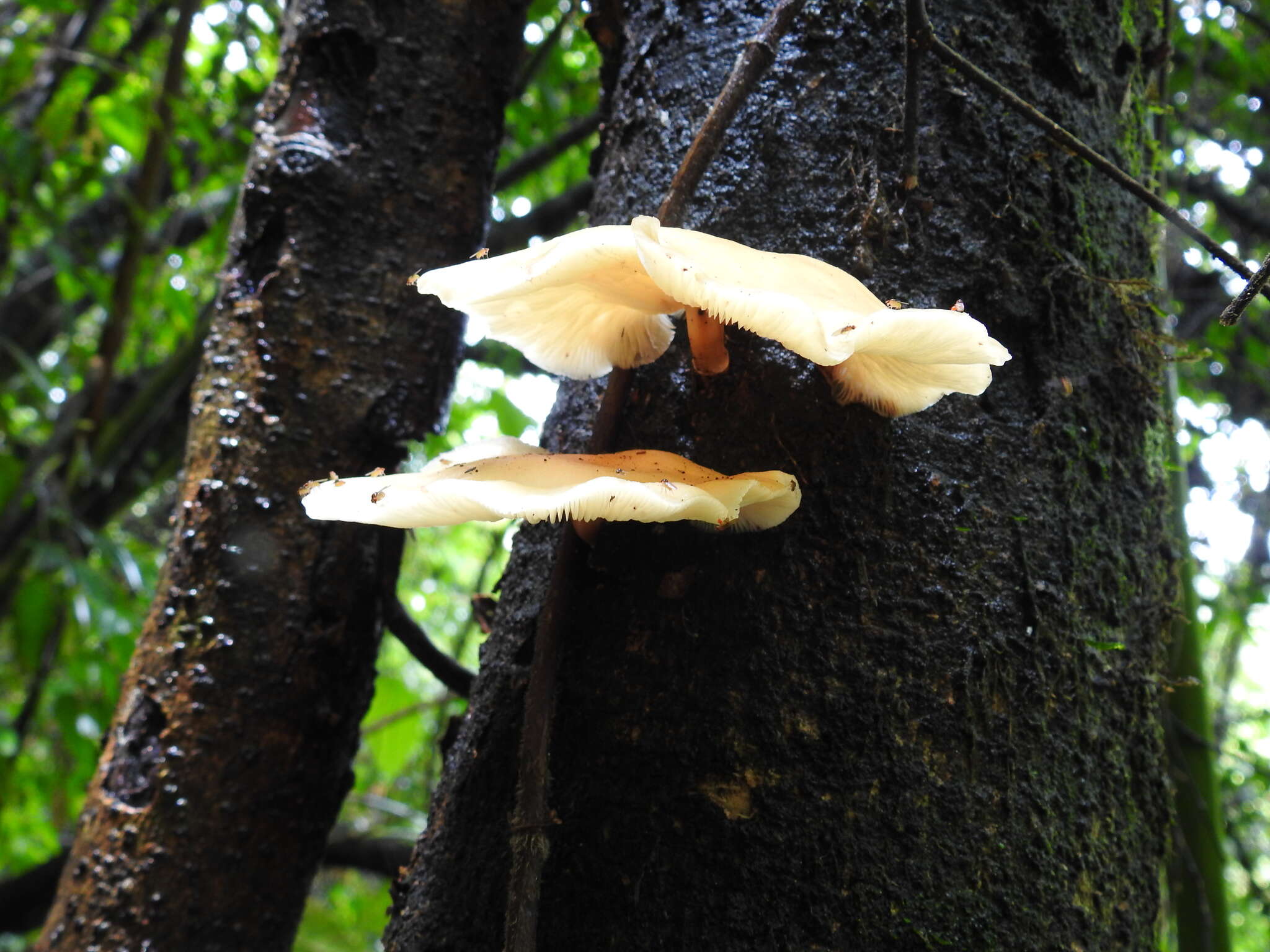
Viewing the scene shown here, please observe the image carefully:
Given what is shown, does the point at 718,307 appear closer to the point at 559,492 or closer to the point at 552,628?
the point at 559,492

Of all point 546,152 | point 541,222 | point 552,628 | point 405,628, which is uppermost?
point 546,152

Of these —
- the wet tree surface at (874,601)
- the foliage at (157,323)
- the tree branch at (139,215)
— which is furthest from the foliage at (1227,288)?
the tree branch at (139,215)

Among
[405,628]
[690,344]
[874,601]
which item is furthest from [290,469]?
[874,601]

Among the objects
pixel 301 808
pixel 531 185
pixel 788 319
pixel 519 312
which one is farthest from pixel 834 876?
pixel 531 185

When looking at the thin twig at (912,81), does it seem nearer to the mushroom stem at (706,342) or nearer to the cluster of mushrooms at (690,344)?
the cluster of mushrooms at (690,344)

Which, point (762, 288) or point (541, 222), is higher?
point (541, 222)

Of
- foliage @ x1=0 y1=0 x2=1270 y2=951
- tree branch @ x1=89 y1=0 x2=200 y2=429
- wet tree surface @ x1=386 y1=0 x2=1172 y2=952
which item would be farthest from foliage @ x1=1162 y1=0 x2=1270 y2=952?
tree branch @ x1=89 y1=0 x2=200 y2=429

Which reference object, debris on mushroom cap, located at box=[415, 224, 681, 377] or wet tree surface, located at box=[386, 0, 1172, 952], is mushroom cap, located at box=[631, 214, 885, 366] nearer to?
debris on mushroom cap, located at box=[415, 224, 681, 377]
